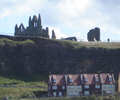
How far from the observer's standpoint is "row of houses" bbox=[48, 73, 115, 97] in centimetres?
9744

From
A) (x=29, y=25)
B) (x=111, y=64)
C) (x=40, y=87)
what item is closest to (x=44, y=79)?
(x=40, y=87)

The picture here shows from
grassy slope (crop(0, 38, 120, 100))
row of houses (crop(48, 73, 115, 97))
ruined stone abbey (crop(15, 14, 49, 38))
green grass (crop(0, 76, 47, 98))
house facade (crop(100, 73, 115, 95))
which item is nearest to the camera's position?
green grass (crop(0, 76, 47, 98))

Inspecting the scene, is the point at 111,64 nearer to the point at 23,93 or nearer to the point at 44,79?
the point at 44,79

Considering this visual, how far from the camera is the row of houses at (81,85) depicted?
97.4 meters

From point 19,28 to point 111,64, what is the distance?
3832 cm

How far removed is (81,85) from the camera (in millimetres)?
98125

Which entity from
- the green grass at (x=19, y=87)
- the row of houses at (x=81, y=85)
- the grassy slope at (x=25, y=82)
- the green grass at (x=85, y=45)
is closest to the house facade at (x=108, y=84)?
the row of houses at (x=81, y=85)

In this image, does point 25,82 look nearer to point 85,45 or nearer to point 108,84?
point 108,84

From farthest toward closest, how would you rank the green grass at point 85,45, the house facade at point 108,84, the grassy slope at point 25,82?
the green grass at point 85,45 → the house facade at point 108,84 → the grassy slope at point 25,82

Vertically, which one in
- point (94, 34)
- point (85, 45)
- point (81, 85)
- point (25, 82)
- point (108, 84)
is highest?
point (94, 34)

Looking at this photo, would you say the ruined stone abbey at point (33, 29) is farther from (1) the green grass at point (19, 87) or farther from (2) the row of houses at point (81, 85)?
(2) the row of houses at point (81, 85)

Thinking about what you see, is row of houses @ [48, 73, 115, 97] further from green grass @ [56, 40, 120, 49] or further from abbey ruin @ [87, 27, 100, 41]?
abbey ruin @ [87, 27, 100, 41]

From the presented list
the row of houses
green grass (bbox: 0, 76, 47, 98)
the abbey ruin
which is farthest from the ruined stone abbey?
the row of houses

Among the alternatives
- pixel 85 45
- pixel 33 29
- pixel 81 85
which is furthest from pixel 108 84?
pixel 33 29
